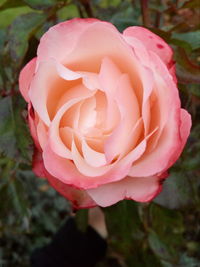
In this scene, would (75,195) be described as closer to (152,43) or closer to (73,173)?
(73,173)

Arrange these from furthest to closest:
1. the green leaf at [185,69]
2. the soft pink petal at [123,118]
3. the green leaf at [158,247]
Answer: the green leaf at [158,247] < the green leaf at [185,69] < the soft pink petal at [123,118]

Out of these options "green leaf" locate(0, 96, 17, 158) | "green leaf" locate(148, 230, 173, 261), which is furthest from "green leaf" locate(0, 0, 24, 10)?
"green leaf" locate(148, 230, 173, 261)

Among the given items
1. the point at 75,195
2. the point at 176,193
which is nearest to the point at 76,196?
the point at 75,195

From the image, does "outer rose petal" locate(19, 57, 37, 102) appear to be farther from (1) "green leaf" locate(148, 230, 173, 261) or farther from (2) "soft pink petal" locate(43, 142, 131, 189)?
(1) "green leaf" locate(148, 230, 173, 261)

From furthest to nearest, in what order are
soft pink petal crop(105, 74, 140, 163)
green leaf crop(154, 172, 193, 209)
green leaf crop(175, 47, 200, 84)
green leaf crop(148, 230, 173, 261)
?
1. green leaf crop(148, 230, 173, 261)
2. green leaf crop(154, 172, 193, 209)
3. green leaf crop(175, 47, 200, 84)
4. soft pink petal crop(105, 74, 140, 163)

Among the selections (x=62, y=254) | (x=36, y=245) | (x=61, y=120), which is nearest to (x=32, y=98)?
(x=61, y=120)

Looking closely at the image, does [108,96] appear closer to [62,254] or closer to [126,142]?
[126,142]

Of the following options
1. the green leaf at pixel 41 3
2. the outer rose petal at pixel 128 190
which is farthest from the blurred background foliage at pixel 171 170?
the outer rose petal at pixel 128 190

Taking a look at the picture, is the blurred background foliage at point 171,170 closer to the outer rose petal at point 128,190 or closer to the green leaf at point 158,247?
the green leaf at point 158,247
